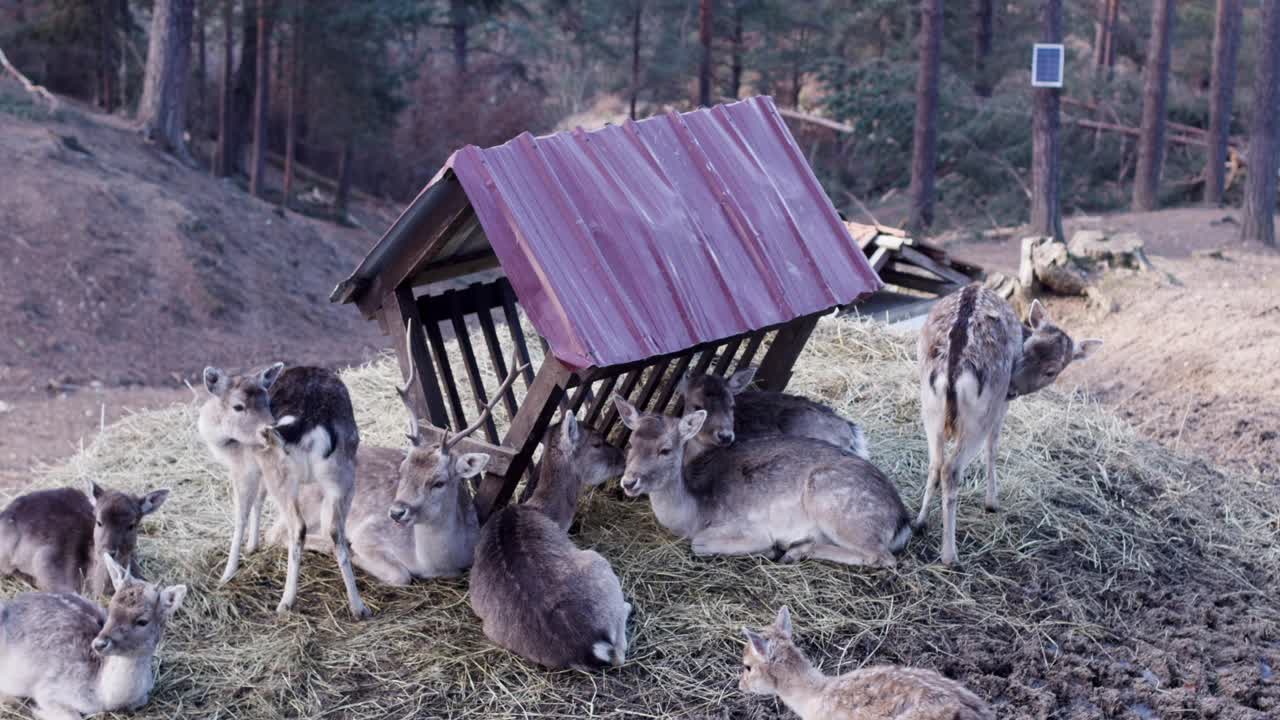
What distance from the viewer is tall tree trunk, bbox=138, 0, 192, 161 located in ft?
75.4

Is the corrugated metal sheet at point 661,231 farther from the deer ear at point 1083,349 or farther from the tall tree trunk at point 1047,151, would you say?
the tall tree trunk at point 1047,151

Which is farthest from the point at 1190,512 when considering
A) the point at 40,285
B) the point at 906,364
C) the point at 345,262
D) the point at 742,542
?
the point at 345,262

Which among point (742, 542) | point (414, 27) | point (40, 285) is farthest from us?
point (414, 27)

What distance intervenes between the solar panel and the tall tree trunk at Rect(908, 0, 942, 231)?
254cm

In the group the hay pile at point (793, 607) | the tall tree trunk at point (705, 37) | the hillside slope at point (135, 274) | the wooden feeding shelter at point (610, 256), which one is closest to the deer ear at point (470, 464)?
the wooden feeding shelter at point (610, 256)

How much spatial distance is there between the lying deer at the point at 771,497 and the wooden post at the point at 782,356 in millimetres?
1360

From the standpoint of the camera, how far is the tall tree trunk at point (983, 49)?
31.5 metres

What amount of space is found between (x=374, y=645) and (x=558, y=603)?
98 centimetres

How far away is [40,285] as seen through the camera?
1636cm

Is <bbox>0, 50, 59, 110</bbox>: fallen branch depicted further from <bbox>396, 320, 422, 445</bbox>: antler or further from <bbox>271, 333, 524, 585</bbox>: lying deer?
<bbox>271, 333, 524, 585</bbox>: lying deer

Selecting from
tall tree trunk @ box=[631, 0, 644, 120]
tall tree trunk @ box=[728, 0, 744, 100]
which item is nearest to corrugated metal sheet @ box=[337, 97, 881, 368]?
tall tree trunk @ box=[631, 0, 644, 120]

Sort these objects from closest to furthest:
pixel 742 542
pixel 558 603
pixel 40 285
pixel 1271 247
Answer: pixel 558 603, pixel 742 542, pixel 40 285, pixel 1271 247

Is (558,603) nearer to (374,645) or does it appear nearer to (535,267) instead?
(374,645)

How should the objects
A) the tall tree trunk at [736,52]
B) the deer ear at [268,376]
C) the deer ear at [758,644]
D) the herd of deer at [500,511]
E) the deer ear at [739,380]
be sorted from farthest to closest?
the tall tree trunk at [736,52] → the deer ear at [739,380] → the deer ear at [268,376] → the herd of deer at [500,511] → the deer ear at [758,644]
